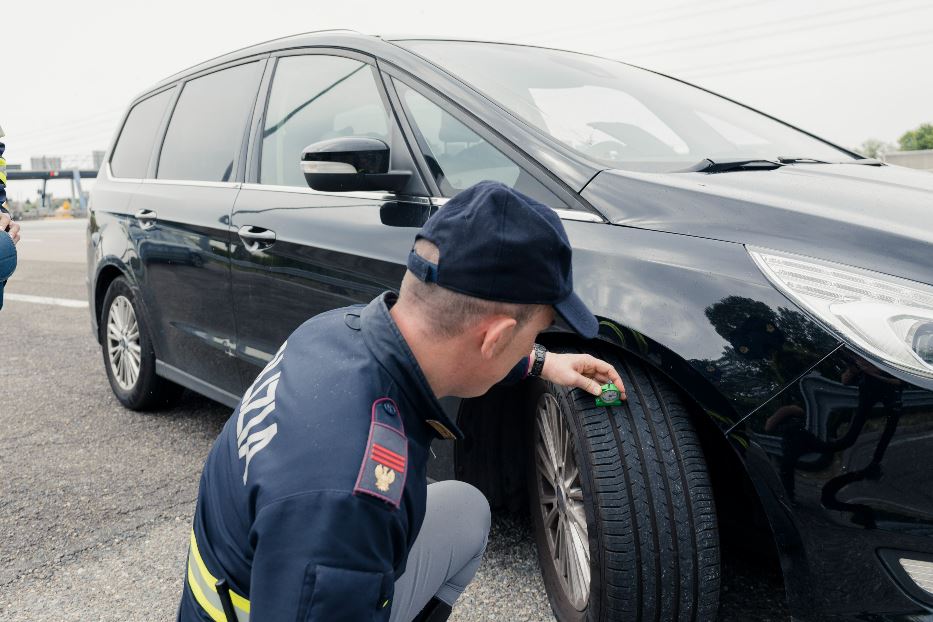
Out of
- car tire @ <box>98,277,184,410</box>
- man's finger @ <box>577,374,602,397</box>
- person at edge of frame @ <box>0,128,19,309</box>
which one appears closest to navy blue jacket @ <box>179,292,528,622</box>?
man's finger @ <box>577,374,602,397</box>

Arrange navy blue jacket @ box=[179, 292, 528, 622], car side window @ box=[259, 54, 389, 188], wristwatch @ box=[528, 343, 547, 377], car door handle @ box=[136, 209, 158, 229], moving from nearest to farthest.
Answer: navy blue jacket @ box=[179, 292, 528, 622]
wristwatch @ box=[528, 343, 547, 377]
car side window @ box=[259, 54, 389, 188]
car door handle @ box=[136, 209, 158, 229]

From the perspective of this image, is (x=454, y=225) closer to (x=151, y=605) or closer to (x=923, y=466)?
(x=923, y=466)

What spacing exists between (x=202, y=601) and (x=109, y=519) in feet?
5.72

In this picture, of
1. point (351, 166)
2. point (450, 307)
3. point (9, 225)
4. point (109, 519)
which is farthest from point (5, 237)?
point (450, 307)

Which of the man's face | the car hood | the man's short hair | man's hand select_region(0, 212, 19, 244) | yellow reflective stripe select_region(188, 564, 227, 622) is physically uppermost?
the car hood

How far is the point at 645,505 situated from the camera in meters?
1.74

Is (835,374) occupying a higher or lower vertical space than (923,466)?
higher

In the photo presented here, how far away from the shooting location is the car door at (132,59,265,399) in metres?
3.09

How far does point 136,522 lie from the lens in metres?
2.83

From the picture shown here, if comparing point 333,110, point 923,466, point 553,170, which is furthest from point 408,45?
point 923,466

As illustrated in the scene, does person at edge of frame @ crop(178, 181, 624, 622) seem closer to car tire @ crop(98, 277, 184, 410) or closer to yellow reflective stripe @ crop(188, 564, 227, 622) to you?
yellow reflective stripe @ crop(188, 564, 227, 622)

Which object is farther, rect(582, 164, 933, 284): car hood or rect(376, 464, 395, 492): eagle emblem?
rect(582, 164, 933, 284): car hood

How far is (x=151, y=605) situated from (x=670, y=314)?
1.66m

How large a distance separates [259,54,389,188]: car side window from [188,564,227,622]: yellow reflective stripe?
145 centimetres
